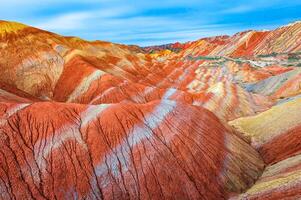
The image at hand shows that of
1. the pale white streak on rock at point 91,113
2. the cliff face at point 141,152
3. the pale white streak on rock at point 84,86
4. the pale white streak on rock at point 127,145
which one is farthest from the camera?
the pale white streak on rock at point 84,86

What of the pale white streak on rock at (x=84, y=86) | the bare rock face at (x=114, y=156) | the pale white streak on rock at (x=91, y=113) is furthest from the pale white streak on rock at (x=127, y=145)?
the pale white streak on rock at (x=84, y=86)

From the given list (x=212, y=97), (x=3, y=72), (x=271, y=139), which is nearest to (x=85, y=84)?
(x=3, y=72)

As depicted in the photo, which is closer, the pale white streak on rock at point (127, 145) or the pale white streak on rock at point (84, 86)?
the pale white streak on rock at point (127, 145)

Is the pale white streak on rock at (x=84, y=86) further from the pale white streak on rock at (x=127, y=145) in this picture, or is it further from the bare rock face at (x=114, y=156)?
the pale white streak on rock at (x=127, y=145)

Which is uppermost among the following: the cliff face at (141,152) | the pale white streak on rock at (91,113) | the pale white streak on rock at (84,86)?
the pale white streak on rock at (91,113)

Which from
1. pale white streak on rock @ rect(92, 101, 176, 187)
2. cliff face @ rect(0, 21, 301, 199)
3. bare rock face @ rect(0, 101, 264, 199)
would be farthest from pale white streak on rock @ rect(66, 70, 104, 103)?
pale white streak on rock @ rect(92, 101, 176, 187)

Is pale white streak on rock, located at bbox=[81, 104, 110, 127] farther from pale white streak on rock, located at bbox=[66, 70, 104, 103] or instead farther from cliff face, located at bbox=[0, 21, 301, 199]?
pale white streak on rock, located at bbox=[66, 70, 104, 103]

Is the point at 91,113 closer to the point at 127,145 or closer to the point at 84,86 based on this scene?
the point at 127,145

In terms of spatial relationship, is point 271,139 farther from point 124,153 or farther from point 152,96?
point 152,96

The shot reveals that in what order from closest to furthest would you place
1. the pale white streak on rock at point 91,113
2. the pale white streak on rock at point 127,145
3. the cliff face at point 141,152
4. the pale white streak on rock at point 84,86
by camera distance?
the cliff face at point 141,152 < the pale white streak on rock at point 127,145 < the pale white streak on rock at point 91,113 < the pale white streak on rock at point 84,86
